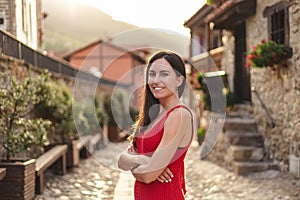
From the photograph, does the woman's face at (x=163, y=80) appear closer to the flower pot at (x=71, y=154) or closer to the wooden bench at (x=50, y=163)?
the wooden bench at (x=50, y=163)

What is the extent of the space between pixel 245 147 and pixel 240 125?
824 millimetres

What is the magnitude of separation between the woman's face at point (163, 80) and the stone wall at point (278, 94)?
17.0ft

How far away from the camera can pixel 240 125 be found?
8.78 metres

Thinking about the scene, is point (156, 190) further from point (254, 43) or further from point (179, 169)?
point (254, 43)

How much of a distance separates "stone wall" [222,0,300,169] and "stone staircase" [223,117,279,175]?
0.17 meters

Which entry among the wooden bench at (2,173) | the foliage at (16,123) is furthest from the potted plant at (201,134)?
the wooden bench at (2,173)

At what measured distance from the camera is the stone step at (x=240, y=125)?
8.68 m

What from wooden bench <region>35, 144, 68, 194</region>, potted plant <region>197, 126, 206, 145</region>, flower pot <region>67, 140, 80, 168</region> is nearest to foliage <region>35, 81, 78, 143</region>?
flower pot <region>67, 140, 80, 168</region>

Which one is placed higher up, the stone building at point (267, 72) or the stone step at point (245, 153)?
the stone building at point (267, 72)

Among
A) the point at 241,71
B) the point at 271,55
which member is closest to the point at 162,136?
the point at 271,55

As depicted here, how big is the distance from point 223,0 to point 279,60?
3.91 metres

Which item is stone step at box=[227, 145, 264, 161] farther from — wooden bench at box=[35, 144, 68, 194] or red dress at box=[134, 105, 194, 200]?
red dress at box=[134, 105, 194, 200]

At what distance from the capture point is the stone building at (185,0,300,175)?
→ 6816mm

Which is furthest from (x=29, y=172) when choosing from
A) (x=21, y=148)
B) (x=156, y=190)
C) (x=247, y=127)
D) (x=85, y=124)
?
(x=85, y=124)
